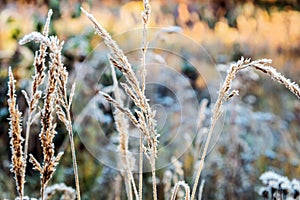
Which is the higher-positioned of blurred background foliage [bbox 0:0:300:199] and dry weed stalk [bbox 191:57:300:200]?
blurred background foliage [bbox 0:0:300:199]

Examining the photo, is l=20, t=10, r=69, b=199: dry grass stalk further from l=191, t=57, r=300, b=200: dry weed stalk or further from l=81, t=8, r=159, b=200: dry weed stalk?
l=191, t=57, r=300, b=200: dry weed stalk

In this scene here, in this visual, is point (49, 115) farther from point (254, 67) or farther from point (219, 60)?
point (219, 60)

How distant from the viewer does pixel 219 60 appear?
3.57m

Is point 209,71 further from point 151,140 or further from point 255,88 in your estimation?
point 151,140

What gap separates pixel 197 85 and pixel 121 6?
2.64 ft

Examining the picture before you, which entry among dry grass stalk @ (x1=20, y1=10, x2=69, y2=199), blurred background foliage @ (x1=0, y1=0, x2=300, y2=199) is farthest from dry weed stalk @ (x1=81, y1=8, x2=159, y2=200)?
blurred background foliage @ (x1=0, y1=0, x2=300, y2=199)

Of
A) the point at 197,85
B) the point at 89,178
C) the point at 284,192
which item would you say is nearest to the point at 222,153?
the point at 197,85

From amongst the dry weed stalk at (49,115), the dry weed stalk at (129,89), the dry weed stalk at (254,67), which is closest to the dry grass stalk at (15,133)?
the dry weed stalk at (49,115)

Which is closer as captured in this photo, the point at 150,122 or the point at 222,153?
the point at 150,122

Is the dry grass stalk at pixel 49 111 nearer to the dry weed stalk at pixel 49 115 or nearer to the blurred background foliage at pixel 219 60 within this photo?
the dry weed stalk at pixel 49 115

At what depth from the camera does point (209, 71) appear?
11.5 ft

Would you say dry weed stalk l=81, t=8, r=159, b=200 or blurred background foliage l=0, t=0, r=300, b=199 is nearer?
dry weed stalk l=81, t=8, r=159, b=200

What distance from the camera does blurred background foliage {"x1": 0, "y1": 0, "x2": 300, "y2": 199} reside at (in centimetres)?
243

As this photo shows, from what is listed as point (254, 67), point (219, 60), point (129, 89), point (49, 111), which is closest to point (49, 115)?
point (49, 111)
